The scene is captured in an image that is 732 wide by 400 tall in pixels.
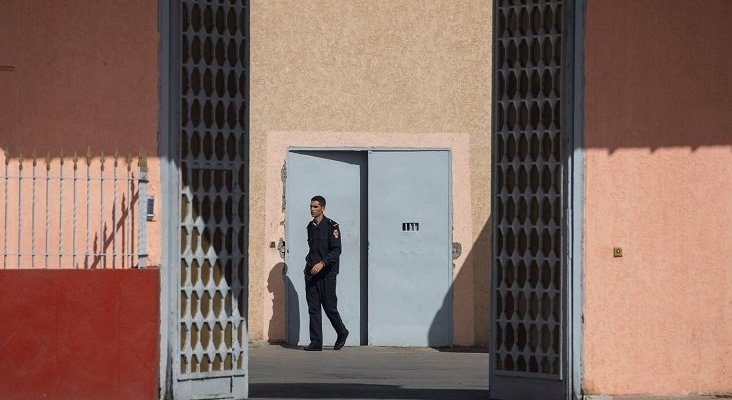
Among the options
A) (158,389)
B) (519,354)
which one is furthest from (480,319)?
(158,389)

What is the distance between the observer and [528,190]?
15000 mm

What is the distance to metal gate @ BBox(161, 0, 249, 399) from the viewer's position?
14.5 meters

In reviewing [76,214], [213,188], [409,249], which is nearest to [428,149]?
[409,249]

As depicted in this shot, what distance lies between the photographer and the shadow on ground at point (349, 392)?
1536 centimetres

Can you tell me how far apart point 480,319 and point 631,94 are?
24.1 feet

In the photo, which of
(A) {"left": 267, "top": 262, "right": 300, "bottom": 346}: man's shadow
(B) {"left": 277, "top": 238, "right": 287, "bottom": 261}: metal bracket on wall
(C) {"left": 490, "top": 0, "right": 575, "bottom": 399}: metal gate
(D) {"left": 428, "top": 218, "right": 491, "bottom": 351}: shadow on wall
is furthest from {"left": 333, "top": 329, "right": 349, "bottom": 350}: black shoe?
(C) {"left": 490, "top": 0, "right": 575, "bottom": 399}: metal gate

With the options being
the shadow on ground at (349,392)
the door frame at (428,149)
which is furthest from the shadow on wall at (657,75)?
the door frame at (428,149)

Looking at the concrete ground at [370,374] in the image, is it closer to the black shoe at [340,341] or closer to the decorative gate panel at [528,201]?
the black shoe at [340,341]

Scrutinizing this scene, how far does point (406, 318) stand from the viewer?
21.7 meters

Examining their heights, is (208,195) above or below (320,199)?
below

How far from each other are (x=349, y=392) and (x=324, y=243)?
5482 millimetres

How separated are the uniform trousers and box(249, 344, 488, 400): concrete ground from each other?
0.26 metres

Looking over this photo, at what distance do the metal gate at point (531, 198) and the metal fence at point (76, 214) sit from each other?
A: 318 centimetres

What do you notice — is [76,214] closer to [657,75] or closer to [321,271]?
[657,75]
